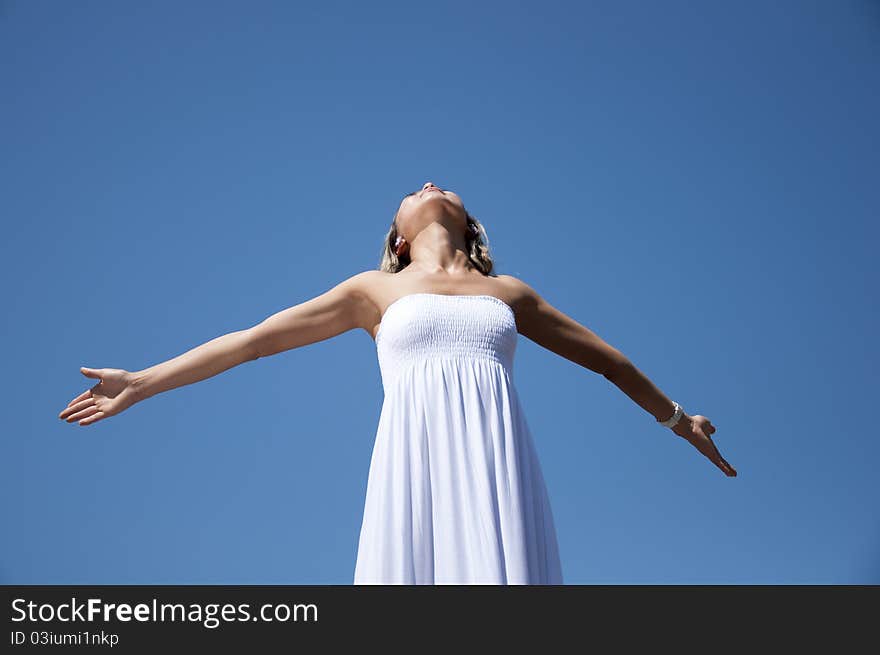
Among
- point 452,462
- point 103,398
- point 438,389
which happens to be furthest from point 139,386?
point 452,462

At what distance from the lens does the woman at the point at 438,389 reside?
414 centimetres

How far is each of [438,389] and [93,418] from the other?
160 centimetres

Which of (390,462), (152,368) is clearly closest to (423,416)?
(390,462)

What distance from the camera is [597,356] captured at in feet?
17.3

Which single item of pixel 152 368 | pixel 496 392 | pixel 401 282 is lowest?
pixel 496 392

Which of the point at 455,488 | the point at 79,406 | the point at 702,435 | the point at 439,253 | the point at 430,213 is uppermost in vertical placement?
the point at 430,213

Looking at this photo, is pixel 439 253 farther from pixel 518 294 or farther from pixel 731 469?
pixel 731 469

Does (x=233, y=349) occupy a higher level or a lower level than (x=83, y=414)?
higher

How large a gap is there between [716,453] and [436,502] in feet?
6.95

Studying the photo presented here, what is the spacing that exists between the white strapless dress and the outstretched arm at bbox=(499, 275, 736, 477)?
354 mm

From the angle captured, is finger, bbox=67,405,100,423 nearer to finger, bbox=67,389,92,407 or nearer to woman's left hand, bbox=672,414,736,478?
finger, bbox=67,389,92,407

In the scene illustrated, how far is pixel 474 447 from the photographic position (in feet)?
14.1

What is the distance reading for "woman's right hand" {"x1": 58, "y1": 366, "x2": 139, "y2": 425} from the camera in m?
4.59
